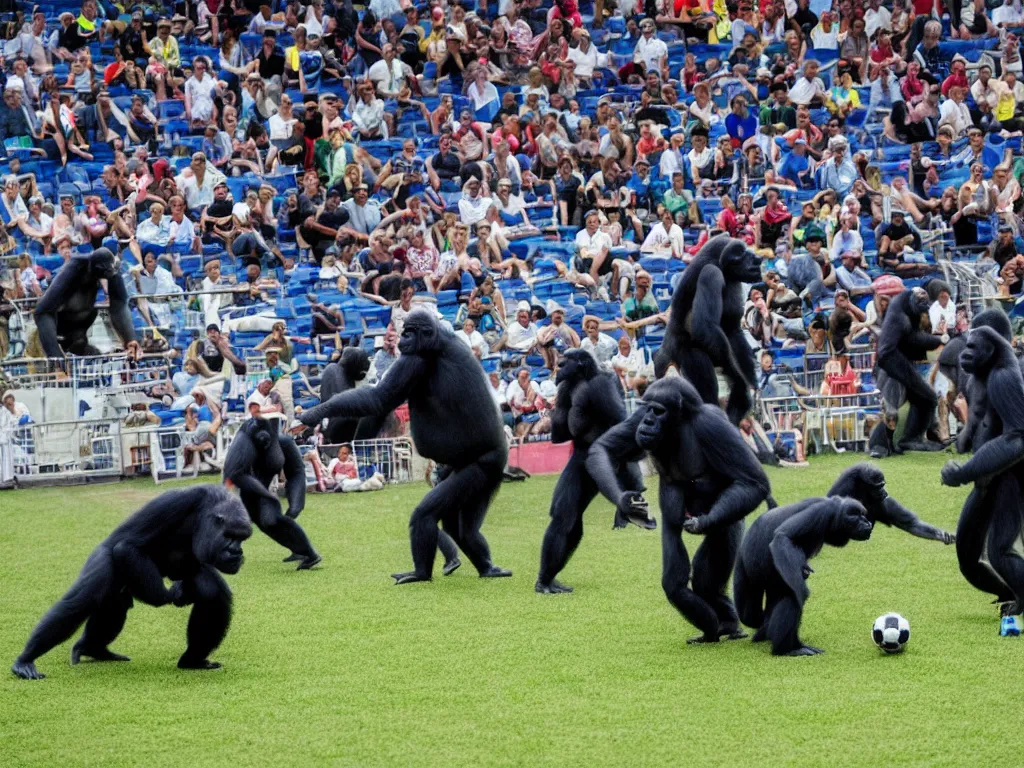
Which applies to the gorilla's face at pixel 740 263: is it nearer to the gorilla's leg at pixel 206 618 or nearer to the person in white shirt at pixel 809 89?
the gorilla's leg at pixel 206 618

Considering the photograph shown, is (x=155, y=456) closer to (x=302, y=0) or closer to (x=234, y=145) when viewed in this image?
(x=234, y=145)

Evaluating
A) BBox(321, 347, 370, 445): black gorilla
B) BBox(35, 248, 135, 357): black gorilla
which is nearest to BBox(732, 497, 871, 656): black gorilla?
BBox(321, 347, 370, 445): black gorilla

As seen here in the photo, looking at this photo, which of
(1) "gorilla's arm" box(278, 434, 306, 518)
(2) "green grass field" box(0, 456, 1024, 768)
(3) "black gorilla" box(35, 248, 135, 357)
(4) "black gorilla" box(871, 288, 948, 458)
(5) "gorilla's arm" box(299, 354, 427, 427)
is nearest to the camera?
(2) "green grass field" box(0, 456, 1024, 768)

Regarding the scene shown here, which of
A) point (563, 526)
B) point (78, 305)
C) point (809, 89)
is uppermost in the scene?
point (809, 89)

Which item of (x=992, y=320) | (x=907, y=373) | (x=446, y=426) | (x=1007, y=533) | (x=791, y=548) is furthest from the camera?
(x=907, y=373)

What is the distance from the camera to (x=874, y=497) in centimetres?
941

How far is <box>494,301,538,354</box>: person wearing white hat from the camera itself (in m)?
19.3

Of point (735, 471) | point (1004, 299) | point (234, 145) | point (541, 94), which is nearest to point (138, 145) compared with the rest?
point (234, 145)

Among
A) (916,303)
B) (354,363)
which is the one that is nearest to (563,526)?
(354,363)

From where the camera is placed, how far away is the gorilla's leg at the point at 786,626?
355 inches

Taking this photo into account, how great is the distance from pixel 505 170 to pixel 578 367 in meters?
11.2

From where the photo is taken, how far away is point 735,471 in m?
9.37

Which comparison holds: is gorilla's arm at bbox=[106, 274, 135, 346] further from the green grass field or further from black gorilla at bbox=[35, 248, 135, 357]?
the green grass field

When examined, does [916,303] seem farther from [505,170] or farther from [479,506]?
[479,506]
